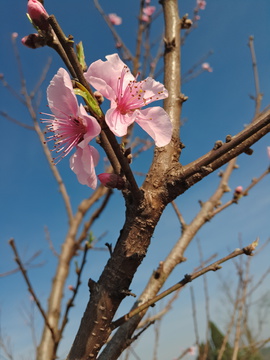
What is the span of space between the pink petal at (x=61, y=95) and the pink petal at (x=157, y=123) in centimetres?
16

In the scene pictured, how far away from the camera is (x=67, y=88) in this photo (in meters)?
0.69

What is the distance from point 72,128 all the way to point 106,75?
16cm

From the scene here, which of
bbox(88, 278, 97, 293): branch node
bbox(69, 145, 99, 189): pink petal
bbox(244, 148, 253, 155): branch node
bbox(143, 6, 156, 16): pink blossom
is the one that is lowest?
bbox(88, 278, 97, 293): branch node

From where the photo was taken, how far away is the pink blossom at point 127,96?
0.72m

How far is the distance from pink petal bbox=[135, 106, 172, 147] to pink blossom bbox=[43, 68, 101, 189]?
0.14m

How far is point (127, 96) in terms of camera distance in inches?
32.0

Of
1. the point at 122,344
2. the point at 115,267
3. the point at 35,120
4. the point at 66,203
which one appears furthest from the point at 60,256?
the point at 115,267

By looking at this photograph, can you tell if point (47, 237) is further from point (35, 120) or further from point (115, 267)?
point (115, 267)

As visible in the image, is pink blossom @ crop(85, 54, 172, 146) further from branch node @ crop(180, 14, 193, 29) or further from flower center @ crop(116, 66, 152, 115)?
branch node @ crop(180, 14, 193, 29)

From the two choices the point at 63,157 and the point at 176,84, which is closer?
the point at 63,157

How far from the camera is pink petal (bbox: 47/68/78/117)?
2.19 feet

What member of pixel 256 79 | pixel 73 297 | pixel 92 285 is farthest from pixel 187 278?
pixel 256 79

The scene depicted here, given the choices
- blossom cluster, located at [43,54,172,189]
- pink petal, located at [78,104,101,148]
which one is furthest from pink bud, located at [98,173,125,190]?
pink petal, located at [78,104,101,148]

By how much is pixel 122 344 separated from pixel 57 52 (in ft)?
2.54
